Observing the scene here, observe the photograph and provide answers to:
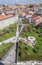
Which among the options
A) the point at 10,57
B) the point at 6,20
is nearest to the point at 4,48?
the point at 10,57

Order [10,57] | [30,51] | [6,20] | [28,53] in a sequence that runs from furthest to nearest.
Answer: [6,20] < [30,51] < [28,53] < [10,57]

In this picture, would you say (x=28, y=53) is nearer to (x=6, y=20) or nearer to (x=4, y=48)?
(x=4, y=48)

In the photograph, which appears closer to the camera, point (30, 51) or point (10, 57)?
point (10, 57)

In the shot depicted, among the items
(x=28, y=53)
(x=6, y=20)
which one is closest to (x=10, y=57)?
(x=28, y=53)

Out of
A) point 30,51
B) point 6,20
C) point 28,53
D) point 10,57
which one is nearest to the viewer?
point 10,57

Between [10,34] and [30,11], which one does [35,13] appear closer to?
[30,11]

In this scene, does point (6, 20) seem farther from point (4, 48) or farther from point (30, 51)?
point (30, 51)

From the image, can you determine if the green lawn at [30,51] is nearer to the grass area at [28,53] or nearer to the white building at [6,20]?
the grass area at [28,53]

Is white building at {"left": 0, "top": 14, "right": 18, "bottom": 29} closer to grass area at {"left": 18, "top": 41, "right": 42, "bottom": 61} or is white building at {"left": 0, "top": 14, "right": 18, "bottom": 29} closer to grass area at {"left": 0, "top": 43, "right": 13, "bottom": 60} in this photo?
grass area at {"left": 0, "top": 43, "right": 13, "bottom": 60}

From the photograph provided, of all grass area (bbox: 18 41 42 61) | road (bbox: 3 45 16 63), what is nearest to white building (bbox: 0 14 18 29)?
grass area (bbox: 18 41 42 61)
